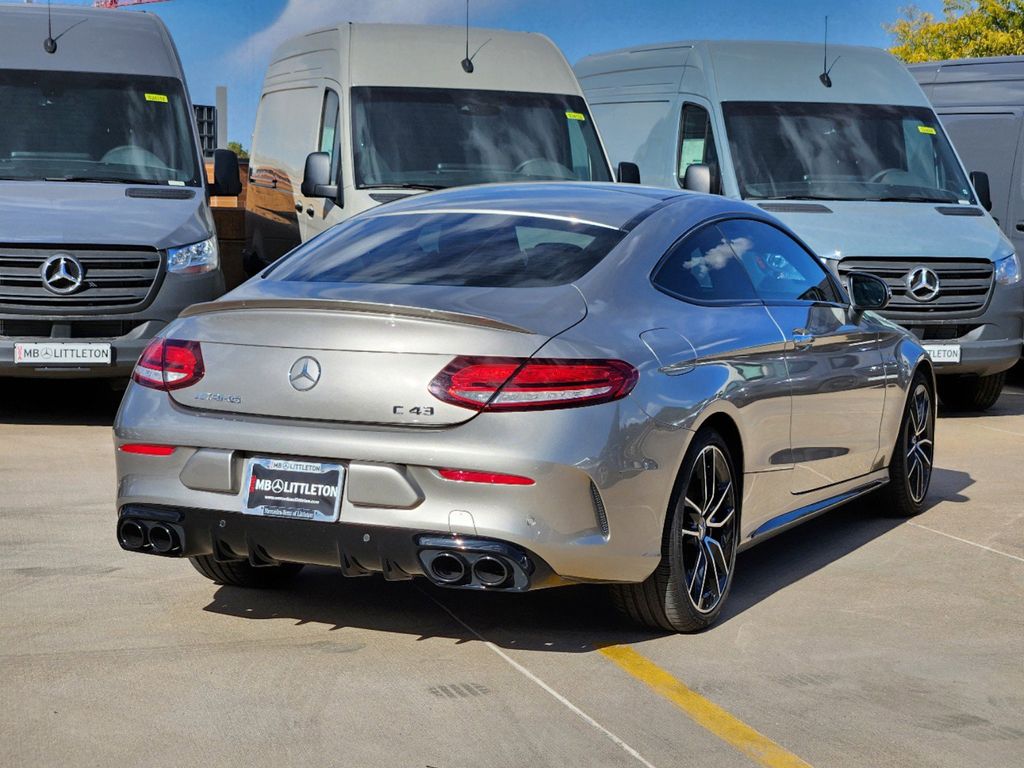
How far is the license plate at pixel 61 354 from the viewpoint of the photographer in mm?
10828

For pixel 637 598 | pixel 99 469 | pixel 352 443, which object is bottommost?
pixel 99 469

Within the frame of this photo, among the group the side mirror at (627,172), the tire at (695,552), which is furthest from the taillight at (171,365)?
the side mirror at (627,172)

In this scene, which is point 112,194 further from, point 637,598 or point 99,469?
point 637,598

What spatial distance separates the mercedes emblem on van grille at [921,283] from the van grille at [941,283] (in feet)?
0.07

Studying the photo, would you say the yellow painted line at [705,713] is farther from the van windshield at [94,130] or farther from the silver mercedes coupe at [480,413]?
the van windshield at [94,130]

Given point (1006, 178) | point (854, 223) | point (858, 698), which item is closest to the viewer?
point (858, 698)

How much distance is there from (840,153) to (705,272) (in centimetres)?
746

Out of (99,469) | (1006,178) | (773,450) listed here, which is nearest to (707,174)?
(1006,178)

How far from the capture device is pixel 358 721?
470 cm

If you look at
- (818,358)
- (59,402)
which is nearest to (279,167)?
(59,402)

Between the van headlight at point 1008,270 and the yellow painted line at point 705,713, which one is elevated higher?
the van headlight at point 1008,270

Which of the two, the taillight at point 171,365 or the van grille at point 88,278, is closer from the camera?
the taillight at point 171,365

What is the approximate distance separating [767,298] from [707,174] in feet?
19.9

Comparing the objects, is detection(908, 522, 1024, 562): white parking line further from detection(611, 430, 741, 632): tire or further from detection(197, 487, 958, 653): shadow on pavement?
detection(611, 430, 741, 632): tire
